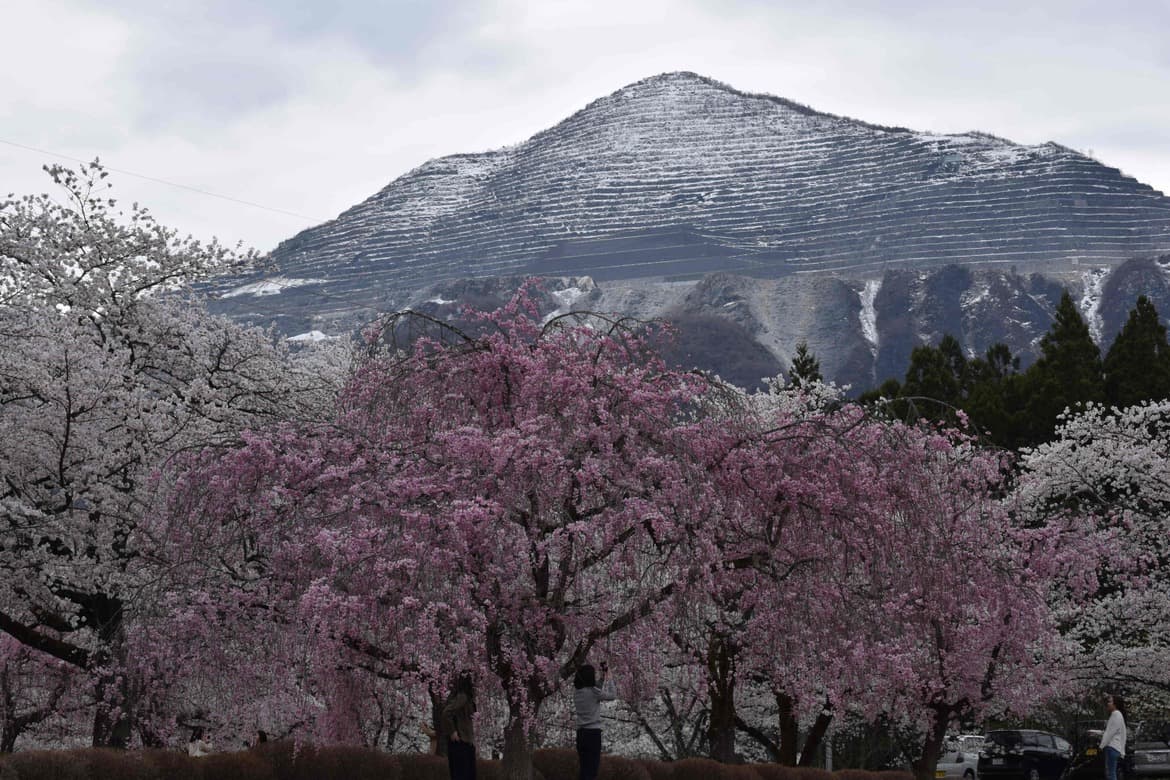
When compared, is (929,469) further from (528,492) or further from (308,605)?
(308,605)

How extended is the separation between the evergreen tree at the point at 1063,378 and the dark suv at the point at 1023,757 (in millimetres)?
11784

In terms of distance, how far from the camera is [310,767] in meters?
18.1

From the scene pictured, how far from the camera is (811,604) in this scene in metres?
19.6

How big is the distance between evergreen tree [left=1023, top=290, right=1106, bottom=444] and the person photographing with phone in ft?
122

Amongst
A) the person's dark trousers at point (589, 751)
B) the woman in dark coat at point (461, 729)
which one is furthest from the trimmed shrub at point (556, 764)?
the person's dark trousers at point (589, 751)

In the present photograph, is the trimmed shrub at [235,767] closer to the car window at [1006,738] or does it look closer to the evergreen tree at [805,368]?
the car window at [1006,738]

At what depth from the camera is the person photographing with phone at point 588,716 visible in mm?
17031

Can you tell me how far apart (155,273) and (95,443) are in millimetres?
6281

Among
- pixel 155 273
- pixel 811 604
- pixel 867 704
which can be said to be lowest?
pixel 867 704

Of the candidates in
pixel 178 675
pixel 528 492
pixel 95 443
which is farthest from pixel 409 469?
pixel 95 443

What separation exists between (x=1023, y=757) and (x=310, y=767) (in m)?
30.8

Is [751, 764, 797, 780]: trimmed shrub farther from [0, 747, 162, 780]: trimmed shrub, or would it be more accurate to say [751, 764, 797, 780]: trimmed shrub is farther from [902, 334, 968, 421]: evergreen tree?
[902, 334, 968, 421]: evergreen tree

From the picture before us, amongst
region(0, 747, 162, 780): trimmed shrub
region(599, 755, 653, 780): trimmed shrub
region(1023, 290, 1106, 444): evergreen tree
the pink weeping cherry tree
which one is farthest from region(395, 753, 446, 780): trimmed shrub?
region(1023, 290, 1106, 444): evergreen tree

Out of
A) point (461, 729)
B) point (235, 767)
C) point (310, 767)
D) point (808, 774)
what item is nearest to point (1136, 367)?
point (808, 774)
